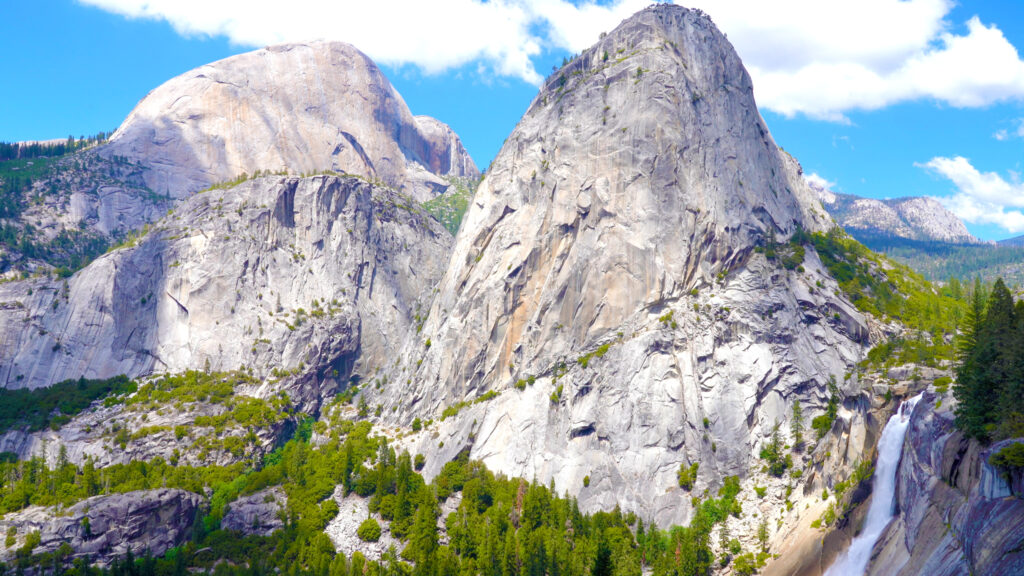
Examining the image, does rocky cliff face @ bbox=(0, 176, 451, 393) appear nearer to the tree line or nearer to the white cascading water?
the white cascading water

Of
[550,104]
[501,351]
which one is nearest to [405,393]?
[501,351]

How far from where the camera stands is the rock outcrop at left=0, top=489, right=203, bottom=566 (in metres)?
102

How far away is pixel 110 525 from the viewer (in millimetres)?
105875

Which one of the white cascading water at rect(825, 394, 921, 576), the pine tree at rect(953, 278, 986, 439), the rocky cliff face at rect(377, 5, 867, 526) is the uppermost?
the rocky cliff face at rect(377, 5, 867, 526)

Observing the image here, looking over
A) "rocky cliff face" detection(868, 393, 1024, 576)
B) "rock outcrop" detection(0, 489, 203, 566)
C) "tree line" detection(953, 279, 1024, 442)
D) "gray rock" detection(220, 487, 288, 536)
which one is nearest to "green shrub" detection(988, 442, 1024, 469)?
"rocky cliff face" detection(868, 393, 1024, 576)

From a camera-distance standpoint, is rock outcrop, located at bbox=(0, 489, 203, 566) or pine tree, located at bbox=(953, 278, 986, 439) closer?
pine tree, located at bbox=(953, 278, 986, 439)

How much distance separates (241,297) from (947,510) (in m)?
142

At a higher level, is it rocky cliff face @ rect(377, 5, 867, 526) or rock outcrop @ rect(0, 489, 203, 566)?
rocky cliff face @ rect(377, 5, 867, 526)

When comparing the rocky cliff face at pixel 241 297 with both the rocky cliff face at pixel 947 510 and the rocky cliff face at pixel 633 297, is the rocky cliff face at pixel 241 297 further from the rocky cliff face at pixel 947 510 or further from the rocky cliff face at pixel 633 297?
the rocky cliff face at pixel 947 510

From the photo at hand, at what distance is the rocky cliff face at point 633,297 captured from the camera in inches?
4313

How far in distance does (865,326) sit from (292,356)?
115964mm

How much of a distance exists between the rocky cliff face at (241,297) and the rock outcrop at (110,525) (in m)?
40.5

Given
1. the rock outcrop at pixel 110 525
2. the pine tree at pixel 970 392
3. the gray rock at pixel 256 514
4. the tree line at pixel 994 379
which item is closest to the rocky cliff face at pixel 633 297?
the gray rock at pixel 256 514

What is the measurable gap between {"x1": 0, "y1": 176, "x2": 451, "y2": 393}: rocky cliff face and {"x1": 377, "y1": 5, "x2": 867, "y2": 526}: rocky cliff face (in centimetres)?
2738
